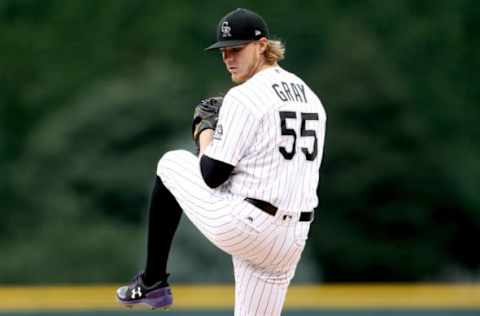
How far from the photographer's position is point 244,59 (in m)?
6.04

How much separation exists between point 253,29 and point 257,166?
584 mm

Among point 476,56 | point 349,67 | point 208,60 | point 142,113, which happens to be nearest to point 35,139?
point 142,113

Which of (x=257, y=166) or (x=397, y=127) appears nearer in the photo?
(x=257, y=166)

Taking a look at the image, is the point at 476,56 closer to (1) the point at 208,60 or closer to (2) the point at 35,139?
(1) the point at 208,60

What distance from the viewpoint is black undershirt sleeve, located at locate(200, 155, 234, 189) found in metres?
5.88

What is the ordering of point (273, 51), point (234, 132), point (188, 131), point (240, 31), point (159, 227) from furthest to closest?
1. point (188, 131)
2. point (159, 227)
3. point (273, 51)
4. point (240, 31)
5. point (234, 132)

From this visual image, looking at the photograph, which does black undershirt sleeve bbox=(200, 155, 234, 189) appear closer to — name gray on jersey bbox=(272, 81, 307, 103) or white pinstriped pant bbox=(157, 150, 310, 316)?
white pinstriped pant bbox=(157, 150, 310, 316)

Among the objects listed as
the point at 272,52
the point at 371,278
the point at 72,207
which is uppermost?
the point at 272,52

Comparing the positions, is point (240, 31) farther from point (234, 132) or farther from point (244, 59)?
point (234, 132)

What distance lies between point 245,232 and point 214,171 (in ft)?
0.96

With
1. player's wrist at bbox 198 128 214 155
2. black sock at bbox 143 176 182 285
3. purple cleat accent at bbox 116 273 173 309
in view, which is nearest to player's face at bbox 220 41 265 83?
player's wrist at bbox 198 128 214 155

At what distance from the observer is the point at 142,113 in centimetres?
2105

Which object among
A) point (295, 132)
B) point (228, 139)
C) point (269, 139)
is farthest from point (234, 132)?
point (295, 132)

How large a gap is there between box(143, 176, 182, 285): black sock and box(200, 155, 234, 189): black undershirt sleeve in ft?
1.01
